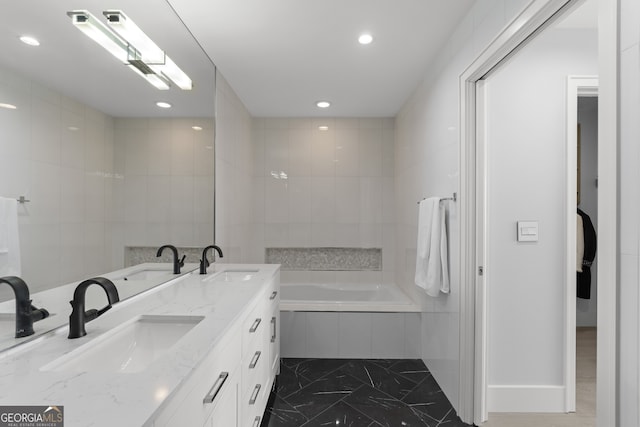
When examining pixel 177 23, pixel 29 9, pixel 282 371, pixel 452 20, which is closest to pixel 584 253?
pixel 452 20

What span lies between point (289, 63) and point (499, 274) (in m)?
2.07

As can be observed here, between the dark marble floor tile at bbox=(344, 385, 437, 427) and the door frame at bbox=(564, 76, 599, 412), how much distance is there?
3.08ft

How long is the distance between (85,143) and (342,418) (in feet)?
6.53

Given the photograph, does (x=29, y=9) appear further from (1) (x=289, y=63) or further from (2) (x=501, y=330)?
(2) (x=501, y=330)

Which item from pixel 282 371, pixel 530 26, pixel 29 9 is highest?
pixel 530 26

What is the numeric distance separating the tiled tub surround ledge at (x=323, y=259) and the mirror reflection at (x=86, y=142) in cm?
206

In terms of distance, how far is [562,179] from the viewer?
7.20 feet

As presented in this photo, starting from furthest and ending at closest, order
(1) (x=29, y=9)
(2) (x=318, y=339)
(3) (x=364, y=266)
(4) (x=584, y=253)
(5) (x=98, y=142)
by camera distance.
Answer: (3) (x=364, y=266) → (4) (x=584, y=253) → (2) (x=318, y=339) → (5) (x=98, y=142) → (1) (x=29, y=9)

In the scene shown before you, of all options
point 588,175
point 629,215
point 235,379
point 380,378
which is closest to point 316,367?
point 380,378

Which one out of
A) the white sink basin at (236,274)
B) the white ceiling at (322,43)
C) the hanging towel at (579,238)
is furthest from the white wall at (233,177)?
the hanging towel at (579,238)

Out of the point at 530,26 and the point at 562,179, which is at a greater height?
the point at 530,26

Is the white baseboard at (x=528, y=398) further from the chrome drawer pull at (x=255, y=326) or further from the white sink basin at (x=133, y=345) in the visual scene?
the white sink basin at (x=133, y=345)

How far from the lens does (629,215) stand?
95 cm

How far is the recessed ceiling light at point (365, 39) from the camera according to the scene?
218 centimetres
